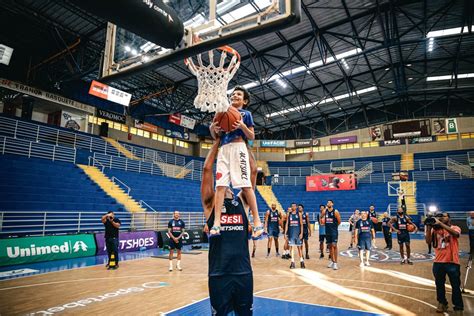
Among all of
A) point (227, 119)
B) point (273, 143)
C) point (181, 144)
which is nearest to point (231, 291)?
point (227, 119)

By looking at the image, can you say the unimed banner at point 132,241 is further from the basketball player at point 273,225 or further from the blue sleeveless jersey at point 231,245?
the blue sleeveless jersey at point 231,245

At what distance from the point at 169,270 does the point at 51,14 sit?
1376cm

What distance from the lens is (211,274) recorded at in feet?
6.41

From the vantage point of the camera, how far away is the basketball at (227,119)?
7.38 ft

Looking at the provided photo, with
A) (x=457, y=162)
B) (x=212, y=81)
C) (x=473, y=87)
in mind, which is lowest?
(x=212, y=81)

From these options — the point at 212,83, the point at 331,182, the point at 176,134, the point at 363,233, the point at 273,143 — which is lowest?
the point at 363,233

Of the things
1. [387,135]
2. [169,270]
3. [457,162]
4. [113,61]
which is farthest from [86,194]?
[457,162]

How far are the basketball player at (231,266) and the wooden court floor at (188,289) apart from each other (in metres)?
3.83

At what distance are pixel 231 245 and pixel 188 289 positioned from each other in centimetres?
543

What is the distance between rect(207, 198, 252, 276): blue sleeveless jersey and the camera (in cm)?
196

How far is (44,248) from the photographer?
10.3m

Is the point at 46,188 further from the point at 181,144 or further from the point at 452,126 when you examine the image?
the point at 452,126

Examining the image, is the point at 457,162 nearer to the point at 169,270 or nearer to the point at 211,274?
the point at 169,270

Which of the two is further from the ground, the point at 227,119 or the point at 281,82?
the point at 281,82
